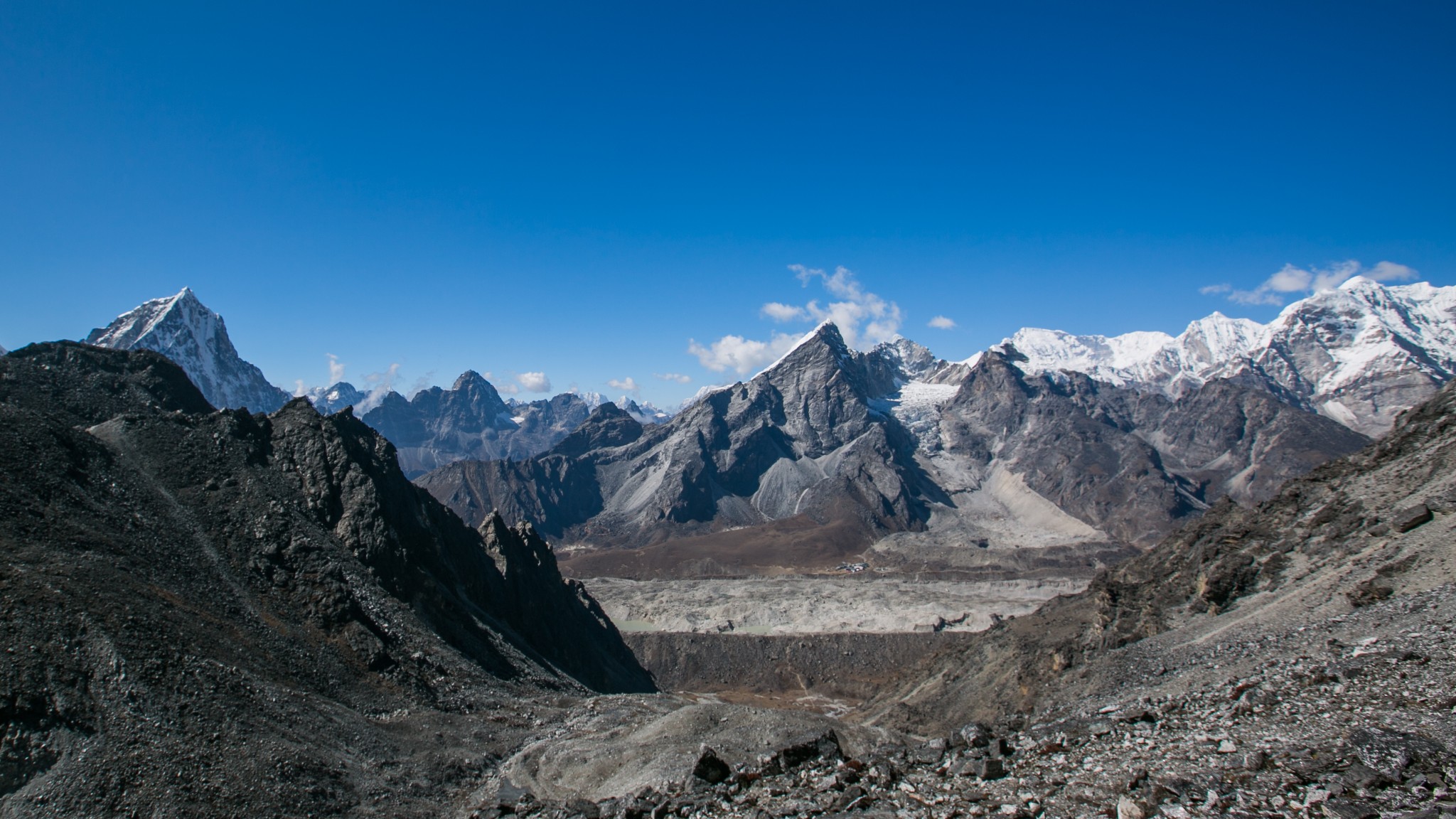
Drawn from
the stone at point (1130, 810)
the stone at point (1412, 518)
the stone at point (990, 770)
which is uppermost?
the stone at point (1412, 518)

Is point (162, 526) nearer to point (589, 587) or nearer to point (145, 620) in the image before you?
point (145, 620)

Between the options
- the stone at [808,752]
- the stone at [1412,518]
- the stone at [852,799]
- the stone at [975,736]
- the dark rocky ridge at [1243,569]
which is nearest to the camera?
the stone at [852,799]

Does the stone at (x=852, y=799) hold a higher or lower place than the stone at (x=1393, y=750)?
lower

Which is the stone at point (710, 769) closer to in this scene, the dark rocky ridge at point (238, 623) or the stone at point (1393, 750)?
the dark rocky ridge at point (238, 623)

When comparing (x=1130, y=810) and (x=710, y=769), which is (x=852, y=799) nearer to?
(x=1130, y=810)

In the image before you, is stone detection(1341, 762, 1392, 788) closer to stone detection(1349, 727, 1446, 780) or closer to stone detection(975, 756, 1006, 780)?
stone detection(1349, 727, 1446, 780)

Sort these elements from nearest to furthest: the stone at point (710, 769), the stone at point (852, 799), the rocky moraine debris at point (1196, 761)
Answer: the rocky moraine debris at point (1196, 761)
the stone at point (852, 799)
the stone at point (710, 769)

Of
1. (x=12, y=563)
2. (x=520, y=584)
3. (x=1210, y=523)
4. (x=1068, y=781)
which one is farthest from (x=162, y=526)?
(x=1210, y=523)

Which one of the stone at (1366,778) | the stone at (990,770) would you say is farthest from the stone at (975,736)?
the stone at (1366,778)
